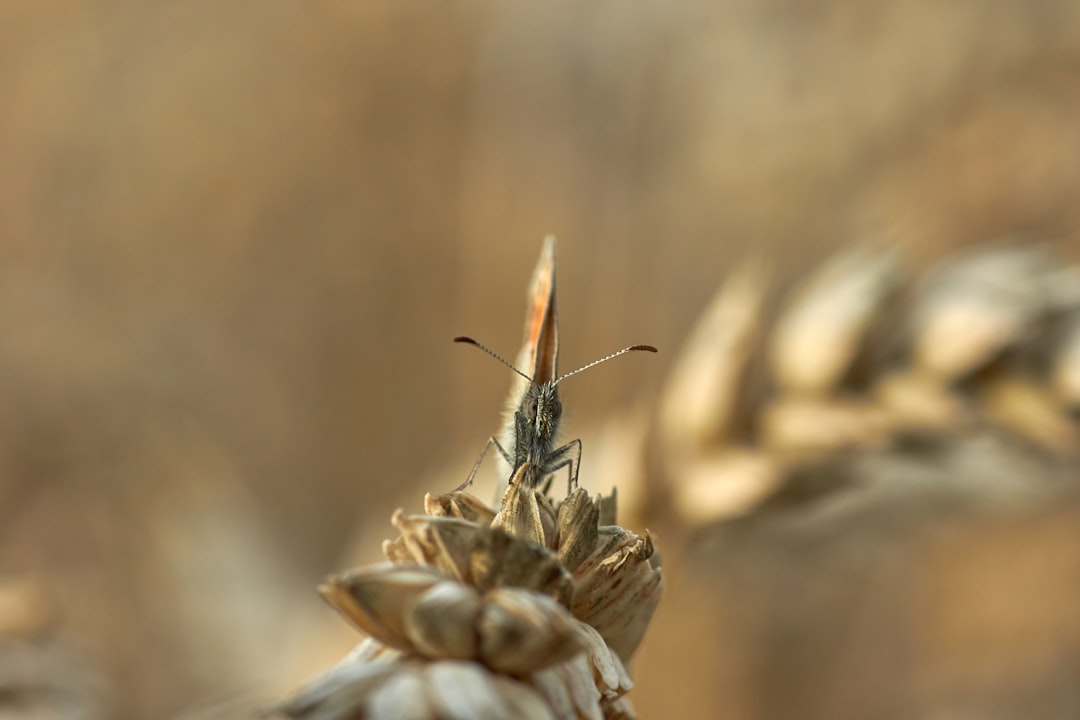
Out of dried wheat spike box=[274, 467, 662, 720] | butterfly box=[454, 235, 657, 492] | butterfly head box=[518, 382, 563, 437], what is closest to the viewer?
dried wheat spike box=[274, 467, 662, 720]

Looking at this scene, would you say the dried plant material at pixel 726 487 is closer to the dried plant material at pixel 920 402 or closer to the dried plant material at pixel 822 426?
the dried plant material at pixel 822 426

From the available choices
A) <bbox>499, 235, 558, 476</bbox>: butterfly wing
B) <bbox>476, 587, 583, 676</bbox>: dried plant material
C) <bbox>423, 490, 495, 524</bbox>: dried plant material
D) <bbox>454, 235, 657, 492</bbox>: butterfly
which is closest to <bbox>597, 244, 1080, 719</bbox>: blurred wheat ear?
<bbox>454, 235, 657, 492</bbox>: butterfly

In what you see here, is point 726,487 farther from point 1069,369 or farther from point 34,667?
point 34,667

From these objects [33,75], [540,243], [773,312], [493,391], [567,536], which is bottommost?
[567,536]

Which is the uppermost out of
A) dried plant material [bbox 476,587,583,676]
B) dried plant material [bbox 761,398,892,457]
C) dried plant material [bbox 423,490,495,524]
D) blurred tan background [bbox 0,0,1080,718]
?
blurred tan background [bbox 0,0,1080,718]

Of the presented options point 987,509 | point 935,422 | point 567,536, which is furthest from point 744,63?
point 567,536

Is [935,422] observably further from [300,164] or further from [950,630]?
[300,164]

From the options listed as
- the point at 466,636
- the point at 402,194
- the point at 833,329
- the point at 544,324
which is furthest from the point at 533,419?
the point at 402,194

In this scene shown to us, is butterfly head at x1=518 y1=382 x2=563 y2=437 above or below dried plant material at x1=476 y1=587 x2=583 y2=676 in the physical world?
above

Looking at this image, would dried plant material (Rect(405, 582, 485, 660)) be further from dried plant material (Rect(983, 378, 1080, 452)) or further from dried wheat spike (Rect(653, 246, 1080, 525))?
dried plant material (Rect(983, 378, 1080, 452))
